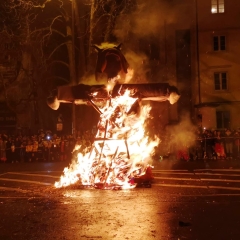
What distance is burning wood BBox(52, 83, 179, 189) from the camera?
10.2 m

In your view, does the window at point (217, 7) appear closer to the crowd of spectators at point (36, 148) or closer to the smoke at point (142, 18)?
the smoke at point (142, 18)

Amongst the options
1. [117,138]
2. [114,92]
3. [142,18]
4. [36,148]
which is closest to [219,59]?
[142,18]

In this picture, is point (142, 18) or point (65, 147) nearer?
point (142, 18)

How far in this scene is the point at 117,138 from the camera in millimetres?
10383

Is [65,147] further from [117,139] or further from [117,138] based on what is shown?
[117,139]

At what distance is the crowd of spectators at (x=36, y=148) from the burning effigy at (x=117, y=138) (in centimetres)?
Result: 862

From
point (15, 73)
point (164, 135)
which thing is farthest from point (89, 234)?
point (15, 73)

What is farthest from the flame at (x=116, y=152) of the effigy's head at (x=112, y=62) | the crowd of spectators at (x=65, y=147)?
the crowd of spectators at (x=65, y=147)

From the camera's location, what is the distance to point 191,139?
18.8 m

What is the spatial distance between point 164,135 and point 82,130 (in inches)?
166

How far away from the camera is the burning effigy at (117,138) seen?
33.4 ft

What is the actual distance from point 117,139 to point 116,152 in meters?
0.33

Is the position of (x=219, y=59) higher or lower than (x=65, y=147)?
higher

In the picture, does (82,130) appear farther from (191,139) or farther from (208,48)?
(208,48)
